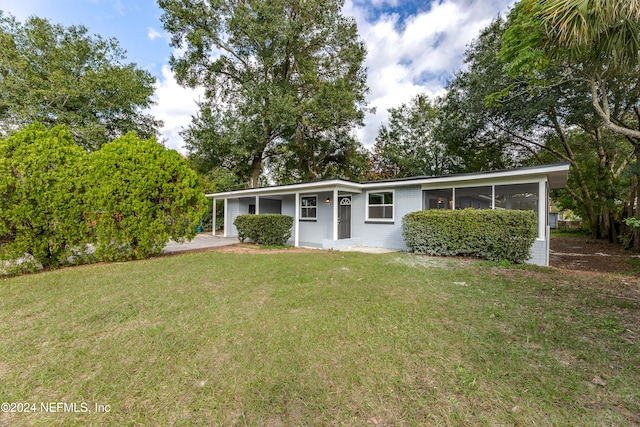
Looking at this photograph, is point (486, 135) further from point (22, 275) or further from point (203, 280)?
point (22, 275)

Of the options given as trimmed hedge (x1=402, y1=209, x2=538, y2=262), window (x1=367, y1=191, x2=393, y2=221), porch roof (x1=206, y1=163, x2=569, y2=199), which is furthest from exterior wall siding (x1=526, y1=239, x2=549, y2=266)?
window (x1=367, y1=191, x2=393, y2=221)

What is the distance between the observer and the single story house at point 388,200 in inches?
305

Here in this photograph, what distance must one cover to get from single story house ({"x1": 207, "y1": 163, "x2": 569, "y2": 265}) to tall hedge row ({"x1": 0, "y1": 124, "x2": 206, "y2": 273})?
4.97m

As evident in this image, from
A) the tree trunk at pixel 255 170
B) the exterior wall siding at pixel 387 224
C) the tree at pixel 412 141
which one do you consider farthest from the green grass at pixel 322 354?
the tree at pixel 412 141

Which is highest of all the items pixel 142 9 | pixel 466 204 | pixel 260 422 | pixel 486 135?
pixel 142 9

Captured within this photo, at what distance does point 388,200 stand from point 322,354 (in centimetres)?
865

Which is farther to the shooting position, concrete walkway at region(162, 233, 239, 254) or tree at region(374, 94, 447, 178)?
tree at region(374, 94, 447, 178)

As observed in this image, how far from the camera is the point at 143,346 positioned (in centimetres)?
266

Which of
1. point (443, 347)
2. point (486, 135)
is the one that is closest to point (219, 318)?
point (443, 347)

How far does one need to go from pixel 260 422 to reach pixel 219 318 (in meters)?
1.79

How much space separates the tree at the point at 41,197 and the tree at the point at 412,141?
808 inches

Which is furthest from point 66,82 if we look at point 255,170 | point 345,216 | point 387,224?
point 387,224

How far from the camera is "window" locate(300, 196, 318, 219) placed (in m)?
12.4

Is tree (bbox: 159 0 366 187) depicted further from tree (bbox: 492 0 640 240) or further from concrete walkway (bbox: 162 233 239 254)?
tree (bbox: 492 0 640 240)
